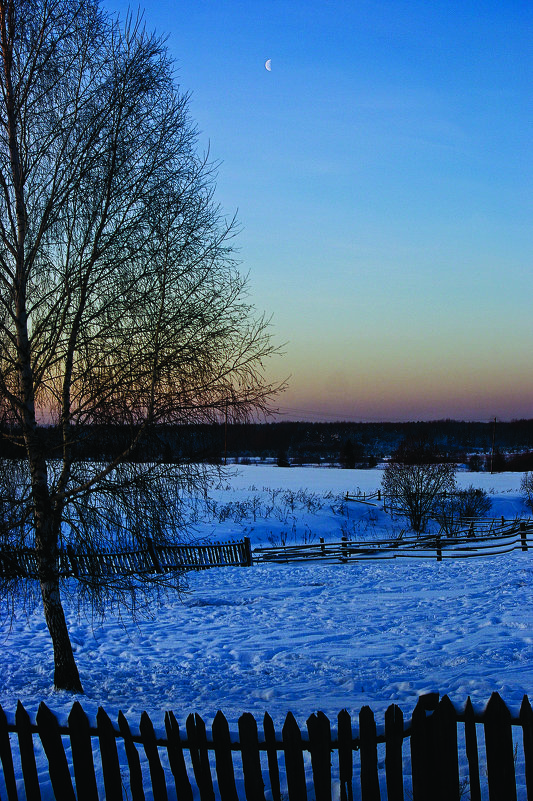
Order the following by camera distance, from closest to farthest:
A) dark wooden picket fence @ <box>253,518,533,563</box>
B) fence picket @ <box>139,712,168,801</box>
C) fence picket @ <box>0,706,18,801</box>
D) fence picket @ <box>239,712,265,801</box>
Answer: fence picket @ <box>239,712,265,801</box>
fence picket @ <box>139,712,168,801</box>
fence picket @ <box>0,706,18,801</box>
dark wooden picket fence @ <box>253,518,533,563</box>

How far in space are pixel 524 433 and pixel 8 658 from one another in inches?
6150

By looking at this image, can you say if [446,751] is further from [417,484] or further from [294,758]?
[417,484]

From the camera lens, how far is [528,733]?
3.49 m

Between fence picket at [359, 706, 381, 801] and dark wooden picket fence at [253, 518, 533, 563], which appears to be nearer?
fence picket at [359, 706, 381, 801]

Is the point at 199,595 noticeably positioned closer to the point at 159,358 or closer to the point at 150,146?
the point at 159,358

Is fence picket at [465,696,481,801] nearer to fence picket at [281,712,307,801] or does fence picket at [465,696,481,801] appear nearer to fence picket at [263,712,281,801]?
fence picket at [281,712,307,801]

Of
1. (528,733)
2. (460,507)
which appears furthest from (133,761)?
(460,507)

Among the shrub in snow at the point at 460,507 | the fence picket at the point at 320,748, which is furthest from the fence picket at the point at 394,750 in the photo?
the shrub in snow at the point at 460,507

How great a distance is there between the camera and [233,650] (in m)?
9.67

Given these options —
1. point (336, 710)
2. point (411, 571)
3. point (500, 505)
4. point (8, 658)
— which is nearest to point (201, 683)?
point (336, 710)

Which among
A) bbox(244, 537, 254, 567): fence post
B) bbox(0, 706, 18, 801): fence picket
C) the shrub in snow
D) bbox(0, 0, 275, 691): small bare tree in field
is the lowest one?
the shrub in snow

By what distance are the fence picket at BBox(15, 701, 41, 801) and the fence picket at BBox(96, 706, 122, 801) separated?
1.62 ft

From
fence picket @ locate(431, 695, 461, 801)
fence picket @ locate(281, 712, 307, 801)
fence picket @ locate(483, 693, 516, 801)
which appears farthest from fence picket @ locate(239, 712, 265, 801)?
fence picket @ locate(483, 693, 516, 801)

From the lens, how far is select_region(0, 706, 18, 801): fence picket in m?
3.93
